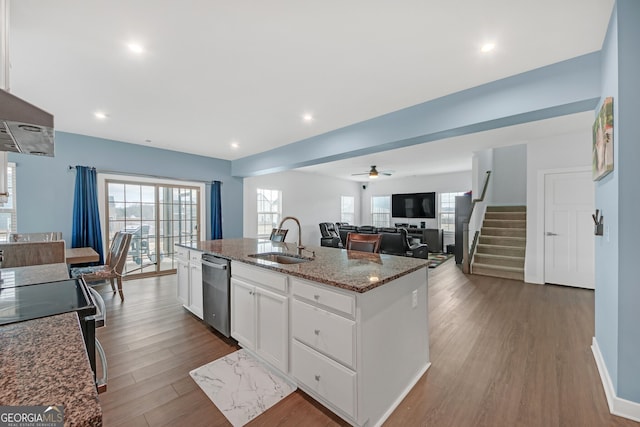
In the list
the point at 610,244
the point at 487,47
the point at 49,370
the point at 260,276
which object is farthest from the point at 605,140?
the point at 49,370

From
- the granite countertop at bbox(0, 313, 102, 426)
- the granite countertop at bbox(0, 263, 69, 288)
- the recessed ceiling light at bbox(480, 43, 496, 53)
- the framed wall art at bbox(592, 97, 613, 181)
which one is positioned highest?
the recessed ceiling light at bbox(480, 43, 496, 53)

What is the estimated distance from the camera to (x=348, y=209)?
10.8m

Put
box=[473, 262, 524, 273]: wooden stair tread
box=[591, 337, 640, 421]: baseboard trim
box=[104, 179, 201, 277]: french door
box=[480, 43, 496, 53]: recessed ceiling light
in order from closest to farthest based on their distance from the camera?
1. box=[591, 337, 640, 421]: baseboard trim
2. box=[480, 43, 496, 53]: recessed ceiling light
3. box=[104, 179, 201, 277]: french door
4. box=[473, 262, 524, 273]: wooden stair tread

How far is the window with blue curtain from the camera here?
433 cm

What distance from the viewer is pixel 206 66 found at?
2.44m

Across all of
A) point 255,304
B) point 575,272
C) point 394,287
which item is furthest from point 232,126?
point 575,272

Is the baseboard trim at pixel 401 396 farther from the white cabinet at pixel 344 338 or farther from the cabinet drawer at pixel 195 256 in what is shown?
the cabinet drawer at pixel 195 256

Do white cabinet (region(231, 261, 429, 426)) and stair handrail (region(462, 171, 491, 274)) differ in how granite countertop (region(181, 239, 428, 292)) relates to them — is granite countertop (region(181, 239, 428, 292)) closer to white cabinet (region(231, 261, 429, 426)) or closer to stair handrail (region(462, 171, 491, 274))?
white cabinet (region(231, 261, 429, 426))

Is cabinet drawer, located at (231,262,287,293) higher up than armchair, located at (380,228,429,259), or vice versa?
cabinet drawer, located at (231,262,287,293)

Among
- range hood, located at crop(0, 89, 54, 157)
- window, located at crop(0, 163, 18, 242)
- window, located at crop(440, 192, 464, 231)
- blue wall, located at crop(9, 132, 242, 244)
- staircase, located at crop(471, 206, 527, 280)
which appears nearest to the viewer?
range hood, located at crop(0, 89, 54, 157)

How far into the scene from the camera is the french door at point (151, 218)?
4.98 m

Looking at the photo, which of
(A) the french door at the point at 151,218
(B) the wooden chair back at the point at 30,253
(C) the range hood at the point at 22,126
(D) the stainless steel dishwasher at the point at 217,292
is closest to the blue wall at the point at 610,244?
(D) the stainless steel dishwasher at the point at 217,292

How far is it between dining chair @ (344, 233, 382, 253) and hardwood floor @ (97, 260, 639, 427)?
1090 millimetres

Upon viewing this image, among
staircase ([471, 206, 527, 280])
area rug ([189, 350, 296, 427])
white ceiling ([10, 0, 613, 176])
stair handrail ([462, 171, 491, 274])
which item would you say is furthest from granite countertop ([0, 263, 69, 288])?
staircase ([471, 206, 527, 280])
